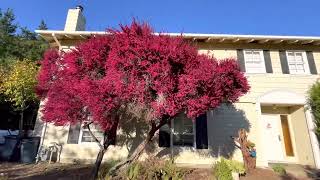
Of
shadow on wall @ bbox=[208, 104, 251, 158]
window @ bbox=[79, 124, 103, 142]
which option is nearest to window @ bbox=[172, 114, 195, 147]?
shadow on wall @ bbox=[208, 104, 251, 158]

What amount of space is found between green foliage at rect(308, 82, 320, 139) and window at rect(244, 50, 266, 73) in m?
2.06

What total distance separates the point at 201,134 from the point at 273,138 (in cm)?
386

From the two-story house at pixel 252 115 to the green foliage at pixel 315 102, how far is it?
0.30 metres

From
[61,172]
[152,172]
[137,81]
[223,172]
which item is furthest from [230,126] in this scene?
[61,172]

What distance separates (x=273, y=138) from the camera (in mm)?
11586

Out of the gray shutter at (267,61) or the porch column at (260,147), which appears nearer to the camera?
the porch column at (260,147)

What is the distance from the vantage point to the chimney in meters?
11.2

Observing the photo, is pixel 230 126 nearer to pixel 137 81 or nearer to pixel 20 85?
pixel 137 81

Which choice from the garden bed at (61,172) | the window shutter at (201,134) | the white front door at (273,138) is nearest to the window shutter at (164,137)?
the window shutter at (201,134)

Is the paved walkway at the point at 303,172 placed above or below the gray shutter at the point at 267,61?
below

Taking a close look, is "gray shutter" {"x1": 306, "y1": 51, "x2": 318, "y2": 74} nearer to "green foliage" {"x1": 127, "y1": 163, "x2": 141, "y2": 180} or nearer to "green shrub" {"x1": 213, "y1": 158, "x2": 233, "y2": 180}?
"green shrub" {"x1": 213, "y1": 158, "x2": 233, "y2": 180}

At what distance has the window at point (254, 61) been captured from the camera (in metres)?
11.2

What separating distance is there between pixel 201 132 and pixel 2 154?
8.04 meters

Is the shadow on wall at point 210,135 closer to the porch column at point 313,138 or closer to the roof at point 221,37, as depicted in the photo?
the porch column at point 313,138
